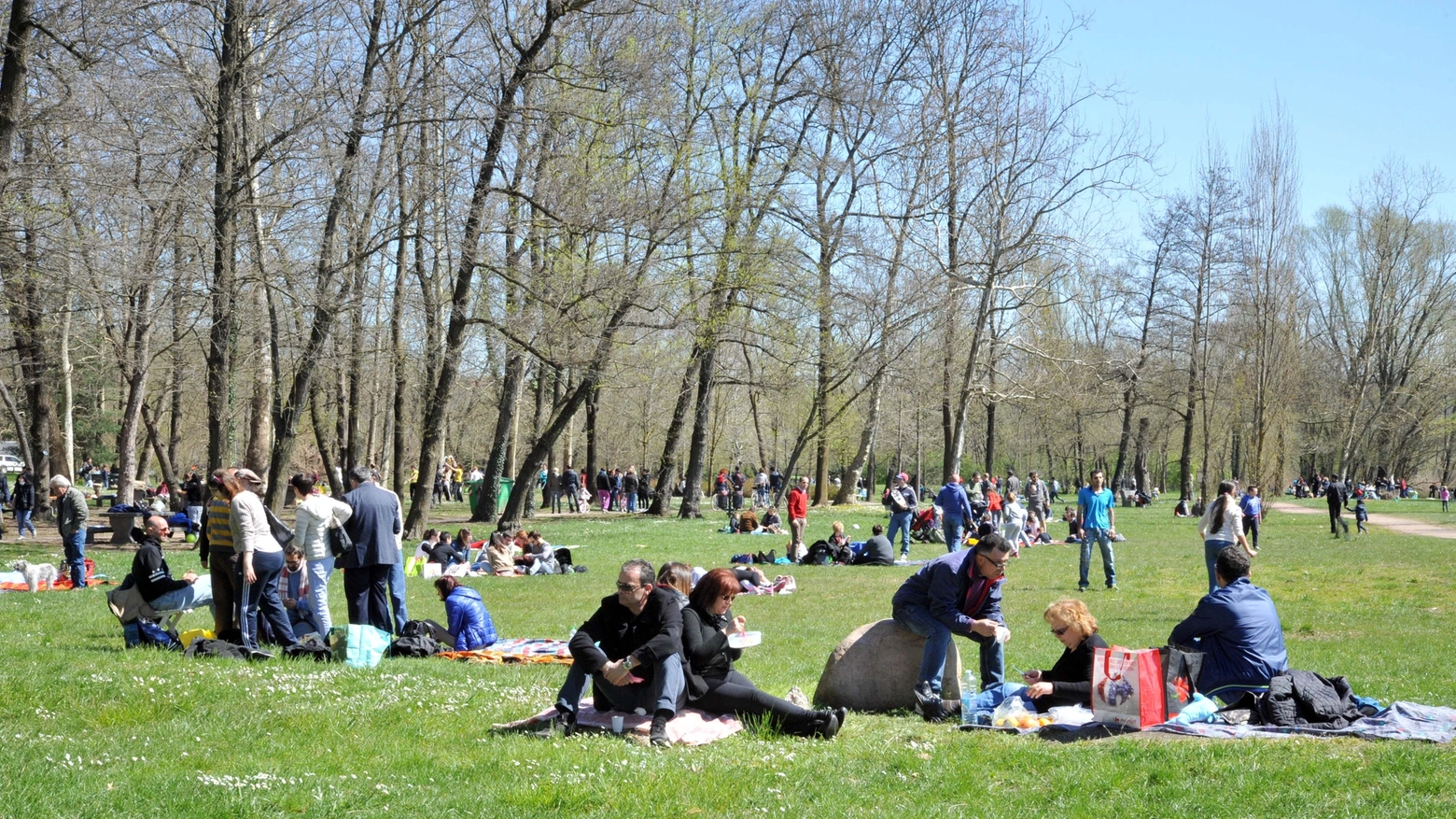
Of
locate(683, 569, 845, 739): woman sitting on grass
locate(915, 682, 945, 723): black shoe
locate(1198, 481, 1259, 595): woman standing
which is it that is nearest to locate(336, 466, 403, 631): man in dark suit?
locate(683, 569, 845, 739): woman sitting on grass

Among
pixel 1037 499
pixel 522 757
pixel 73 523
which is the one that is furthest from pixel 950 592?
pixel 1037 499

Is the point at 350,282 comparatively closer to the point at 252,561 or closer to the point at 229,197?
the point at 229,197

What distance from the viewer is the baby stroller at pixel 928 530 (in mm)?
27156

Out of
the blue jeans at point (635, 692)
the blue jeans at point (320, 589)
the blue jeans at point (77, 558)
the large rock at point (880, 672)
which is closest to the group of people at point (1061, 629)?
the large rock at point (880, 672)

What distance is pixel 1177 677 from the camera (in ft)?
24.4

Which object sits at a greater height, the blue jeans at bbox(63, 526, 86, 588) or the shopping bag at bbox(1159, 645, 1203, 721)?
the shopping bag at bbox(1159, 645, 1203, 721)

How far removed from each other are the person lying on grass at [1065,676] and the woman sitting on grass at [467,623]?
16.6 feet

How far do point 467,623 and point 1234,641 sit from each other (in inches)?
257

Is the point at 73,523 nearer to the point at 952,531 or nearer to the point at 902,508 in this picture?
the point at 902,508

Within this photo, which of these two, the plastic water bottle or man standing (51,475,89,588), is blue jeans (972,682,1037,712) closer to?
the plastic water bottle

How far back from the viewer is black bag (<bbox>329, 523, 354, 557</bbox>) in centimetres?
1065

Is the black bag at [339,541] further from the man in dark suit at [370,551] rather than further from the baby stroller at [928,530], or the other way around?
the baby stroller at [928,530]

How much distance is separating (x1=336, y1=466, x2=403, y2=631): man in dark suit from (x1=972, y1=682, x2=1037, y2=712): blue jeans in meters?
5.49

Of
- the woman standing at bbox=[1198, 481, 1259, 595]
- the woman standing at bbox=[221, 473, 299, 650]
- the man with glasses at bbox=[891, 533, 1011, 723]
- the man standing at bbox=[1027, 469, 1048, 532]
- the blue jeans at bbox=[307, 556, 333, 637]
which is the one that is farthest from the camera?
the man standing at bbox=[1027, 469, 1048, 532]
